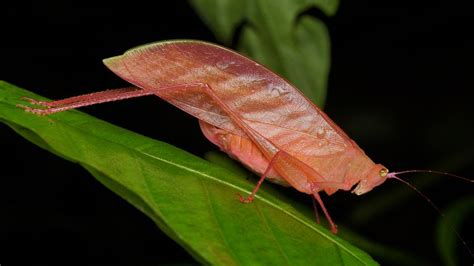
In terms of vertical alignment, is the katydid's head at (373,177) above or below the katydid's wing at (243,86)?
below

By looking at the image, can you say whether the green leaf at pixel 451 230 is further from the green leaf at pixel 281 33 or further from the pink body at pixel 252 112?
the green leaf at pixel 281 33

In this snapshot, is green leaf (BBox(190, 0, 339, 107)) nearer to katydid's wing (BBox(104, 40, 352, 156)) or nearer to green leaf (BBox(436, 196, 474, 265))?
katydid's wing (BBox(104, 40, 352, 156))

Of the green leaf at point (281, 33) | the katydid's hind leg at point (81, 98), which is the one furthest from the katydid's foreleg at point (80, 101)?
the green leaf at point (281, 33)

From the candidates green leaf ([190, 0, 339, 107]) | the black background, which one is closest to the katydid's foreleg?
green leaf ([190, 0, 339, 107])

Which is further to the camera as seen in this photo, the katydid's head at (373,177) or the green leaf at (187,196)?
the katydid's head at (373,177)

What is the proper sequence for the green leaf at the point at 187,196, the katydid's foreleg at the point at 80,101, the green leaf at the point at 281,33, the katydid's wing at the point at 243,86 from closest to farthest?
the green leaf at the point at 187,196
the katydid's foreleg at the point at 80,101
the katydid's wing at the point at 243,86
the green leaf at the point at 281,33

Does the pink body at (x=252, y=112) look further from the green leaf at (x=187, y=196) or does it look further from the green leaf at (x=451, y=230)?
the green leaf at (x=451, y=230)

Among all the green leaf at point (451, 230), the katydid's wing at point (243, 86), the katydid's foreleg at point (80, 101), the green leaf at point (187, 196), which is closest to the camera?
the green leaf at point (187, 196)

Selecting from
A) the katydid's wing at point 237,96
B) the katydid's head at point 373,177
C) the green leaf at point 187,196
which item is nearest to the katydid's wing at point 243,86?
the katydid's wing at point 237,96
